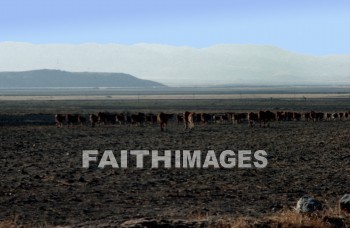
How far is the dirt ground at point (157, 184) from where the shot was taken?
13.6 m

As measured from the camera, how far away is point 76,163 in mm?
22422

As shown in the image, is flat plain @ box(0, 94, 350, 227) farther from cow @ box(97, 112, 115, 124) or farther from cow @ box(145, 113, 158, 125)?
cow @ box(145, 113, 158, 125)

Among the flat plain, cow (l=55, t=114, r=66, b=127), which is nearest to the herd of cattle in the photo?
cow (l=55, t=114, r=66, b=127)

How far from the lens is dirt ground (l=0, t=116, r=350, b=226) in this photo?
13.6 meters

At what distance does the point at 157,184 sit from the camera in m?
17.5

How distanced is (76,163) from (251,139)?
1199 cm

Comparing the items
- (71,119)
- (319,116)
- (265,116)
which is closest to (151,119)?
(71,119)

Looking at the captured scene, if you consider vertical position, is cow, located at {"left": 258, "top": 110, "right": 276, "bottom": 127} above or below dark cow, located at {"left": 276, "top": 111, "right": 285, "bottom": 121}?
above

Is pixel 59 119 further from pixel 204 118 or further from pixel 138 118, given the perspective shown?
pixel 204 118

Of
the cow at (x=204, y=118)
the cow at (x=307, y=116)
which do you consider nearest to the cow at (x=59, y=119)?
the cow at (x=204, y=118)

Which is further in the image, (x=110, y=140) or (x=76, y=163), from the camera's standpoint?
(x=110, y=140)

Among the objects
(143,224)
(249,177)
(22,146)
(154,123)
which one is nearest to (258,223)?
(143,224)

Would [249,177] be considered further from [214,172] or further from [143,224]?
[143,224]

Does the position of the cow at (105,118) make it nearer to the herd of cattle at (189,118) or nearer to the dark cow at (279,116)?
the herd of cattle at (189,118)
